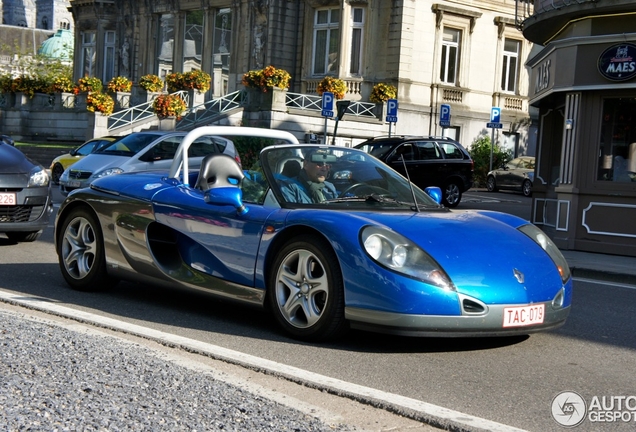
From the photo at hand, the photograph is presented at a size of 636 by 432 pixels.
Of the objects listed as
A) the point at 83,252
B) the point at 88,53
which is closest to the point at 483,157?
the point at 88,53

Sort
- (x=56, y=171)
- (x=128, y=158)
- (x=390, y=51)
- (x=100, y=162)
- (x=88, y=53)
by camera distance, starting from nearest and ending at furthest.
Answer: (x=128, y=158) < (x=100, y=162) < (x=56, y=171) < (x=390, y=51) < (x=88, y=53)

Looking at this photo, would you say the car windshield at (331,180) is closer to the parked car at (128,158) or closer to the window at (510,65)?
the parked car at (128,158)

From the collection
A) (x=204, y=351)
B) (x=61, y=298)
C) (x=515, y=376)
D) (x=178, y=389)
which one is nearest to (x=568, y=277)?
(x=515, y=376)

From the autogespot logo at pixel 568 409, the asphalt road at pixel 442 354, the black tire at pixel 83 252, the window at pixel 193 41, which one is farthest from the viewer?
the window at pixel 193 41

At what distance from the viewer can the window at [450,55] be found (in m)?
44.4

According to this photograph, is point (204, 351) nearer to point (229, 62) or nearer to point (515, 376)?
point (515, 376)

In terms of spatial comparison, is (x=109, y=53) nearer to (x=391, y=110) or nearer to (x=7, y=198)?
(x=391, y=110)

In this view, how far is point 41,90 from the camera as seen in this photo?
163 ft

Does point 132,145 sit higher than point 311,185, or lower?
lower

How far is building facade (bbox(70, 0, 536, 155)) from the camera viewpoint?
140 feet

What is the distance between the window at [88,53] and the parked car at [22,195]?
49294 millimetres

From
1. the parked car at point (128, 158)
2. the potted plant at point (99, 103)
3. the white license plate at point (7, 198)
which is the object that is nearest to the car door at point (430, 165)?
the parked car at point (128, 158)

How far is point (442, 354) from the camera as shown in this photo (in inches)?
249

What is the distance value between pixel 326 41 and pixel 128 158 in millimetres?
26270
